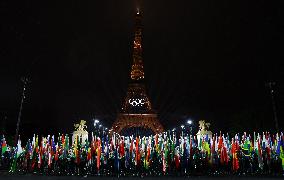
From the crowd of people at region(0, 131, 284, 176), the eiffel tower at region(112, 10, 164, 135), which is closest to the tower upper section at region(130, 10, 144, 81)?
the eiffel tower at region(112, 10, 164, 135)

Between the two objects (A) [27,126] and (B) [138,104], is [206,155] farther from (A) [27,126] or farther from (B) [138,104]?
(A) [27,126]

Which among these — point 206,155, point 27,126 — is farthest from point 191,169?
point 27,126

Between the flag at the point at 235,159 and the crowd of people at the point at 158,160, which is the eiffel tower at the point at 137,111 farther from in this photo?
the flag at the point at 235,159

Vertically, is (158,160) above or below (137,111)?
below

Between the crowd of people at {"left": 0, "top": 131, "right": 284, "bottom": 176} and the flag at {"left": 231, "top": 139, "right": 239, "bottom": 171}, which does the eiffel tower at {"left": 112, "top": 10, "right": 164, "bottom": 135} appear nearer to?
the crowd of people at {"left": 0, "top": 131, "right": 284, "bottom": 176}

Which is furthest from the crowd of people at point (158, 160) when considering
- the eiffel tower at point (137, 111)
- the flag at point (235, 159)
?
the eiffel tower at point (137, 111)

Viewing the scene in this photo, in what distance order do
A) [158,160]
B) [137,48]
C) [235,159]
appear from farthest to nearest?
[137,48], [158,160], [235,159]

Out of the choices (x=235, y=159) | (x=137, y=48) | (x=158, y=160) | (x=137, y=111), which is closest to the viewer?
(x=235, y=159)

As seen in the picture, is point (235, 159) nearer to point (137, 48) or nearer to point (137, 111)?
point (137, 111)

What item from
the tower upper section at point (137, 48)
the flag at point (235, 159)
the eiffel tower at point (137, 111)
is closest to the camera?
the flag at point (235, 159)

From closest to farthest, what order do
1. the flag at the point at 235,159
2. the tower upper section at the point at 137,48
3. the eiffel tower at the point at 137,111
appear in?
1. the flag at the point at 235,159
2. the eiffel tower at the point at 137,111
3. the tower upper section at the point at 137,48

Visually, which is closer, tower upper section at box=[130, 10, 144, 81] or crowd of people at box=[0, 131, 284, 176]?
crowd of people at box=[0, 131, 284, 176]

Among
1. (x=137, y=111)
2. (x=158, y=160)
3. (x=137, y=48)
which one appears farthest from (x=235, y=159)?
(x=137, y=48)

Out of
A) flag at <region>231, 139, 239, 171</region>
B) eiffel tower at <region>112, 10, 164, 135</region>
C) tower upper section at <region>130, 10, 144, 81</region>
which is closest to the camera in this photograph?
flag at <region>231, 139, 239, 171</region>
